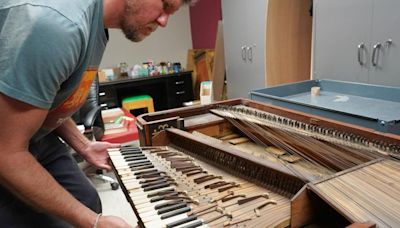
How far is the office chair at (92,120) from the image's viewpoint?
104 inches

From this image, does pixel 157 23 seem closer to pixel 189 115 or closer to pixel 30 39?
pixel 30 39

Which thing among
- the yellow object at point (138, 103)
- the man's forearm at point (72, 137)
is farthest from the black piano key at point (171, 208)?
the yellow object at point (138, 103)

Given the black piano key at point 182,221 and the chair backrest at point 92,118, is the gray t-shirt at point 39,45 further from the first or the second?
the chair backrest at point 92,118

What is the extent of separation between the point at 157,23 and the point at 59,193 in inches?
23.9

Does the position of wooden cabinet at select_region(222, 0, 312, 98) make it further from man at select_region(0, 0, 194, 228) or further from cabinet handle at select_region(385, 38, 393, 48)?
man at select_region(0, 0, 194, 228)

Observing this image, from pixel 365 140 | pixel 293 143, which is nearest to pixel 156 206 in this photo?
pixel 293 143

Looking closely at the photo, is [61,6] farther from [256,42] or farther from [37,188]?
[256,42]

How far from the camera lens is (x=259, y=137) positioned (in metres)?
1.52

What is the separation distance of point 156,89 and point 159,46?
0.77 m

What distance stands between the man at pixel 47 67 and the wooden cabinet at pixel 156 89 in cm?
365

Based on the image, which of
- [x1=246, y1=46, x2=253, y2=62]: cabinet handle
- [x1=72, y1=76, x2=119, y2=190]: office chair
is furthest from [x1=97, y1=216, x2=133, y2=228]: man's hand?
[x1=246, y1=46, x2=253, y2=62]: cabinet handle

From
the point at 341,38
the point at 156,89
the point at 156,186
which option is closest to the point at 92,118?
the point at 156,186

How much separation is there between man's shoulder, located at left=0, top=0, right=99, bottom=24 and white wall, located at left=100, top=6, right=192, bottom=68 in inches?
174

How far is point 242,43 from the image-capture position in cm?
363
